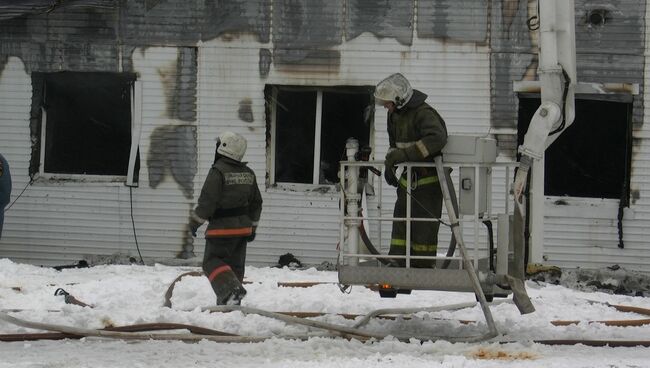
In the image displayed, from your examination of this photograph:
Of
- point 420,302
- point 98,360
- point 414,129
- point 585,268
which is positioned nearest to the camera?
point 98,360

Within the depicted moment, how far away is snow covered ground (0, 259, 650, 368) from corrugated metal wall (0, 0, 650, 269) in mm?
1014

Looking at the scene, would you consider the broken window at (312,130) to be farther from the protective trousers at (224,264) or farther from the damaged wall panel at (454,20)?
the protective trousers at (224,264)

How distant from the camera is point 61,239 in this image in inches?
455

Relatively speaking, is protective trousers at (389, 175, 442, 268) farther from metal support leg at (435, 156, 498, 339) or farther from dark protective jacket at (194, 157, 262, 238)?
dark protective jacket at (194, 157, 262, 238)

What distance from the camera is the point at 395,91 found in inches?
285

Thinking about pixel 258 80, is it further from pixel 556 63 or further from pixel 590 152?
pixel 556 63

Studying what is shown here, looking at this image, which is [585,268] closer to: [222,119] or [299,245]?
[299,245]

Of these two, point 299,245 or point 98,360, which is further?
point 299,245

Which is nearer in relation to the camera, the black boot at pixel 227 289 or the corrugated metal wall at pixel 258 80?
the black boot at pixel 227 289

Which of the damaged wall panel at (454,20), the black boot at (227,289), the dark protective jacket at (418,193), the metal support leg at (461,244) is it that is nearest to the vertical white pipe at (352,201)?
the dark protective jacket at (418,193)

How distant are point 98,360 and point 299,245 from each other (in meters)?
5.41

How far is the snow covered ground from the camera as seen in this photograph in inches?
245

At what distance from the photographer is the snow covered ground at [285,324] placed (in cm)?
623

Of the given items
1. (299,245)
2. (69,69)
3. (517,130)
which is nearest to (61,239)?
(69,69)
